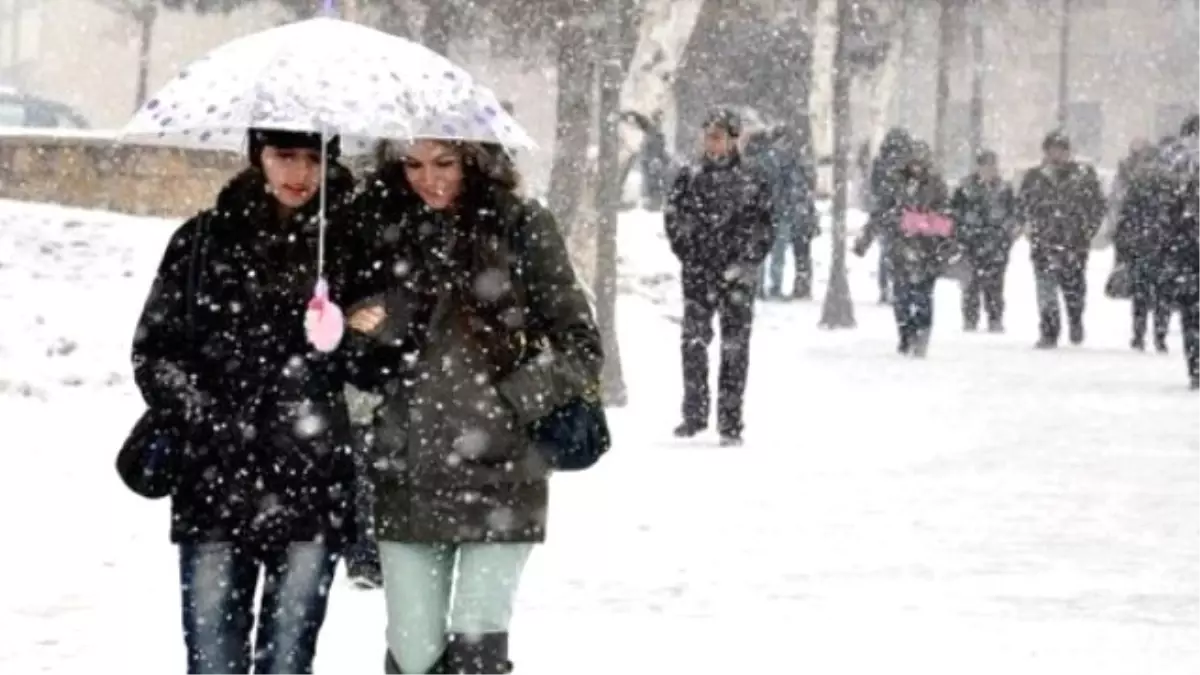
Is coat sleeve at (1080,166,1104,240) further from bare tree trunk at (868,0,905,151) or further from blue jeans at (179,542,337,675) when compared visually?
blue jeans at (179,542,337,675)

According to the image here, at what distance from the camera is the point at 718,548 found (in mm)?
9891

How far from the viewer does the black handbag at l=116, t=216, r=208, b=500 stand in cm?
523

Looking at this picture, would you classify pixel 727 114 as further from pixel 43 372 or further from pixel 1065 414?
pixel 43 372

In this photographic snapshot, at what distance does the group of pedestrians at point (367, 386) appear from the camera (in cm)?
523

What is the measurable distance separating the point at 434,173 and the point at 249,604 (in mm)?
973

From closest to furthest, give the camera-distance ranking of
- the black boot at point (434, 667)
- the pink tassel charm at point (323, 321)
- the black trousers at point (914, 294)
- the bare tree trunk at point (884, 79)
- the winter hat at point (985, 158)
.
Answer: the pink tassel charm at point (323, 321)
the black boot at point (434, 667)
the black trousers at point (914, 294)
the winter hat at point (985, 158)
the bare tree trunk at point (884, 79)

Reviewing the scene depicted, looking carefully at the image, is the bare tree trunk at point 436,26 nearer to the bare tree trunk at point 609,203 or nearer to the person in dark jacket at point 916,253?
the person in dark jacket at point 916,253

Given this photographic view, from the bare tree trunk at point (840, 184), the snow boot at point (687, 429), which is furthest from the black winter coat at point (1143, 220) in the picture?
the snow boot at point (687, 429)

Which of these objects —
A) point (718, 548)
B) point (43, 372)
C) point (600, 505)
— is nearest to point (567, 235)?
point (43, 372)

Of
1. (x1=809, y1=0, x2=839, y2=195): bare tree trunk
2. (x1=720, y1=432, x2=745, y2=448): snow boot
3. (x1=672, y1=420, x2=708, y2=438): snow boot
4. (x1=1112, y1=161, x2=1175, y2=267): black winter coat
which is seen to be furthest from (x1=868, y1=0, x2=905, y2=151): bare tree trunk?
(x1=720, y1=432, x2=745, y2=448): snow boot

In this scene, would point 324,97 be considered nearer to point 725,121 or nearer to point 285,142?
point 285,142

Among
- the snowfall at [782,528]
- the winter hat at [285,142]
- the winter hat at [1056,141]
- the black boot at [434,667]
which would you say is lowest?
the snowfall at [782,528]

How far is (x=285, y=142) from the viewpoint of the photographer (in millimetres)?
5285

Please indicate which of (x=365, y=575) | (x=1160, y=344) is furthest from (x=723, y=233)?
(x=1160, y=344)
